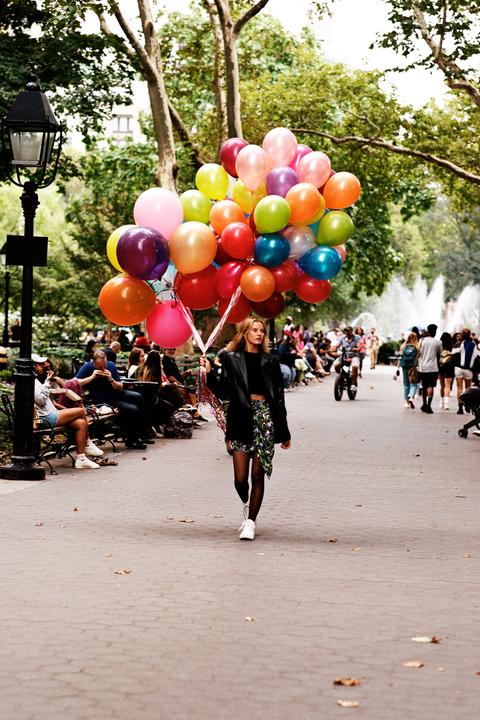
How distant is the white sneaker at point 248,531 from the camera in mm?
9547

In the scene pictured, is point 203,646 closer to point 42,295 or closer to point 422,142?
point 422,142

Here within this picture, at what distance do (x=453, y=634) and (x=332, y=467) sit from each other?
29.5 ft

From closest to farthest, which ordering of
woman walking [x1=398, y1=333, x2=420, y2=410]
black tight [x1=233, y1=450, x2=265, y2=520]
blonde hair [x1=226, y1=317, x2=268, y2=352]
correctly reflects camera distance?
1. black tight [x1=233, y1=450, x2=265, y2=520]
2. blonde hair [x1=226, y1=317, x2=268, y2=352]
3. woman walking [x1=398, y1=333, x2=420, y2=410]

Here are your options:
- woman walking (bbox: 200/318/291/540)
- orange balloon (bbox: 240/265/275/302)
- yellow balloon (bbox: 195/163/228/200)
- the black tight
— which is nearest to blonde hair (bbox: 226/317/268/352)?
woman walking (bbox: 200/318/291/540)

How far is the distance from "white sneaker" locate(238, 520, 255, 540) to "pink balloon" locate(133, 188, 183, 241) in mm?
3548

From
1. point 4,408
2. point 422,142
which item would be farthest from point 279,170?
point 422,142

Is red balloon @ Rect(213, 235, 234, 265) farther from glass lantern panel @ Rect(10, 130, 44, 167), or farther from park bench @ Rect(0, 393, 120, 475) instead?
park bench @ Rect(0, 393, 120, 475)

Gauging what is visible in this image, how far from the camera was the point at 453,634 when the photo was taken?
647cm

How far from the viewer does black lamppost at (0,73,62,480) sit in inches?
521

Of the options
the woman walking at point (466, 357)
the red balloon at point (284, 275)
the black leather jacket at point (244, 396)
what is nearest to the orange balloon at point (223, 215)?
the red balloon at point (284, 275)

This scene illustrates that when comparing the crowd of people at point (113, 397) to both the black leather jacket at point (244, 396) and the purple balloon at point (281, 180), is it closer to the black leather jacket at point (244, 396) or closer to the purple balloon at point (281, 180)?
the purple balloon at point (281, 180)

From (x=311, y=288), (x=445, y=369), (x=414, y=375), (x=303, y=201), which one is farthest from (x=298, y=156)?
(x=445, y=369)

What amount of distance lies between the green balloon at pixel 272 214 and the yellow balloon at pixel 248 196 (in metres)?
0.39

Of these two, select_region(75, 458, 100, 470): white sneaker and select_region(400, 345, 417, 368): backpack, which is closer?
select_region(75, 458, 100, 470): white sneaker
